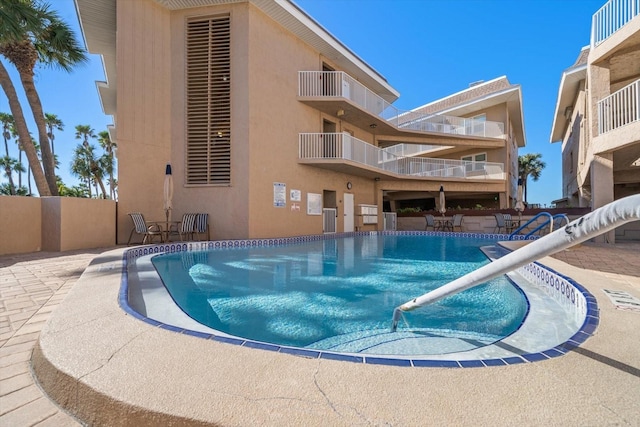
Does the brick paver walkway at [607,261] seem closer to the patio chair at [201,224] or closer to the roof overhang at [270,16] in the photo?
the patio chair at [201,224]

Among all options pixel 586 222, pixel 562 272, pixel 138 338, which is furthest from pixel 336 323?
pixel 562 272

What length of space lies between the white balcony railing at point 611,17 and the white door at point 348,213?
10.5 m

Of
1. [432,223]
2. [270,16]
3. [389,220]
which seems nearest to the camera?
[270,16]

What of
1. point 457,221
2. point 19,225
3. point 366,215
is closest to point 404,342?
point 19,225

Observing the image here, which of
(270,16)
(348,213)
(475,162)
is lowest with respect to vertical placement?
(348,213)

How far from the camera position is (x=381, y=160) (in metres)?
16.0

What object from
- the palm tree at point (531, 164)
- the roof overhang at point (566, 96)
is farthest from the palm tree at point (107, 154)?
the palm tree at point (531, 164)

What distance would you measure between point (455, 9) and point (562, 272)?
786 inches

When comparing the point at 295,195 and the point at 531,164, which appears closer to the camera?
the point at 295,195

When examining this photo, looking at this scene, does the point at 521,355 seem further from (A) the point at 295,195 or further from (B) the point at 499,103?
(B) the point at 499,103

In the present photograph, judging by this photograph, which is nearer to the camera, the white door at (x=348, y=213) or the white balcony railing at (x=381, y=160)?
the white balcony railing at (x=381, y=160)

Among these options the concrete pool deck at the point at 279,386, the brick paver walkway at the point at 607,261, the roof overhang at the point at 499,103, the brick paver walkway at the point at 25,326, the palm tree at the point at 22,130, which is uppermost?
the roof overhang at the point at 499,103

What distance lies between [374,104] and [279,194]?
7.60 m

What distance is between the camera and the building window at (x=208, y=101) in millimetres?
11133
